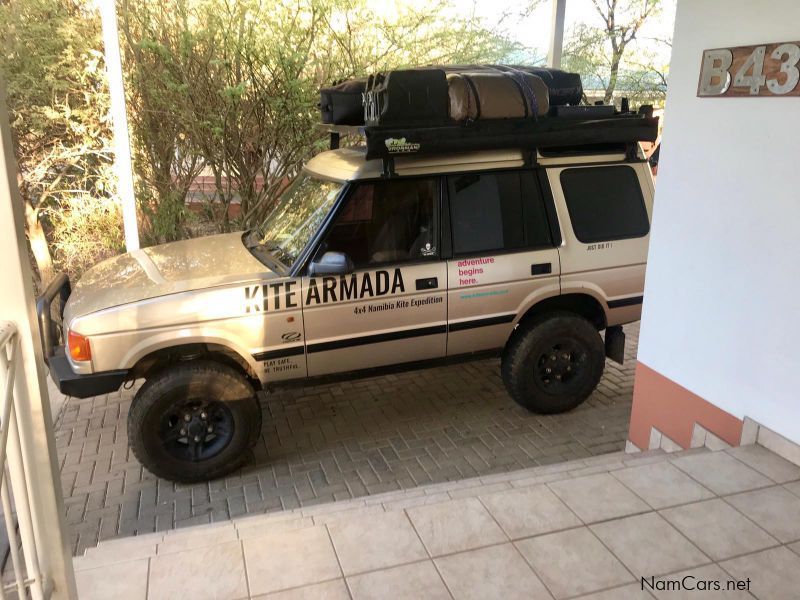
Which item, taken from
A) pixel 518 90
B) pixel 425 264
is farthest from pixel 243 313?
pixel 518 90

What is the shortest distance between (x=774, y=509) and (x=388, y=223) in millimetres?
2871

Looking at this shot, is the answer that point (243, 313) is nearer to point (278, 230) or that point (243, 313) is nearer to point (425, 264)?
point (278, 230)

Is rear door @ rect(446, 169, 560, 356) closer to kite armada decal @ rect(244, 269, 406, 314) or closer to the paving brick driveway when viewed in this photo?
kite armada decal @ rect(244, 269, 406, 314)

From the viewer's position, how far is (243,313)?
4211 mm

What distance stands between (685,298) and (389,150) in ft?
6.97

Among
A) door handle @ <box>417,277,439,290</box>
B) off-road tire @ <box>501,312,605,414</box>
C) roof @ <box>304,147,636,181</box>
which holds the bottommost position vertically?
Answer: off-road tire @ <box>501,312,605,414</box>

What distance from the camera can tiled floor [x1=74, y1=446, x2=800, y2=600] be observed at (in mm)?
2557

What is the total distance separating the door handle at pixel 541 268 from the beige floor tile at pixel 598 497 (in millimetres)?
1905

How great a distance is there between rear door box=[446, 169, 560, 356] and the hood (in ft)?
4.62

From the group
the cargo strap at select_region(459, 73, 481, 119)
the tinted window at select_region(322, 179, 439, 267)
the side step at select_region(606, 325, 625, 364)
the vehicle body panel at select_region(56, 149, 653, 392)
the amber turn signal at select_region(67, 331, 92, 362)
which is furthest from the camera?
the side step at select_region(606, 325, 625, 364)

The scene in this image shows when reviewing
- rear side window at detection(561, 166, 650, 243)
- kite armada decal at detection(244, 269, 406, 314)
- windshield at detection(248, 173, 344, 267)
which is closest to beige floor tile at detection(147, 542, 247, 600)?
kite armada decal at detection(244, 269, 406, 314)

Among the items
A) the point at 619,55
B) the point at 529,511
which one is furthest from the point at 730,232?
the point at 619,55

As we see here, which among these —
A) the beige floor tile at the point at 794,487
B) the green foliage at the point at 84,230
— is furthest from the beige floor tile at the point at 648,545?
the green foliage at the point at 84,230

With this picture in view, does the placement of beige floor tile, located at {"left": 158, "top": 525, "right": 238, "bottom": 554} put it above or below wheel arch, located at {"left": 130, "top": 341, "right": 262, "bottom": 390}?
below
